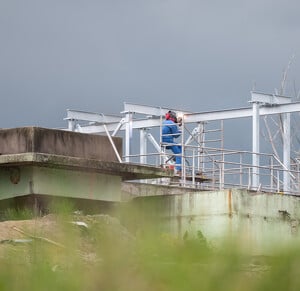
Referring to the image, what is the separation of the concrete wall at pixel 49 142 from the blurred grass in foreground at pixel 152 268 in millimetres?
17301

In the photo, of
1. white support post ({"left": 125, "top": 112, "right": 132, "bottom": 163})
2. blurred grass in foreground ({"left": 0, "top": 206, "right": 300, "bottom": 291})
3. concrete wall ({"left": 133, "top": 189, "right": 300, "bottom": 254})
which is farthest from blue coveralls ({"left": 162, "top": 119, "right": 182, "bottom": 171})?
blurred grass in foreground ({"left": 0, "top": 206, "right": 300, "bottom": 291})

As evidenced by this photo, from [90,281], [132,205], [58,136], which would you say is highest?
[58,136]

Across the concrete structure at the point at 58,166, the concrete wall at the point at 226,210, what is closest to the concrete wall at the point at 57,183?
the concrete structure at the point at 58,166

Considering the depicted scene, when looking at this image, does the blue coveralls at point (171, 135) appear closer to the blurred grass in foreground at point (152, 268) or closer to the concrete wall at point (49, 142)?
the concrete wall at point (49, 142)

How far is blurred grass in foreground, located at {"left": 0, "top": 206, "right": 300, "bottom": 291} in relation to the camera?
5.91 meters

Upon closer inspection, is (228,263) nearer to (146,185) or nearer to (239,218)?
(239,218)

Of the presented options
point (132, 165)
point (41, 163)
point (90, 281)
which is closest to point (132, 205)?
point (90, 281)

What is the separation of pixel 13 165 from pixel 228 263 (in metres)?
18.4

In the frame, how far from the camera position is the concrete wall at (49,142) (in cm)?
2395

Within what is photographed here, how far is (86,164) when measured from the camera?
24.1 metres

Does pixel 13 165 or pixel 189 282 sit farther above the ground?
pixel 13 165

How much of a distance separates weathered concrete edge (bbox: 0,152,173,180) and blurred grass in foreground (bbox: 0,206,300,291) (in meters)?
16.7

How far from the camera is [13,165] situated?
24000mm

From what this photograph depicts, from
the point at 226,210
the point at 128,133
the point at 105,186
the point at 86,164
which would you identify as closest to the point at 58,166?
the point at 86,164
